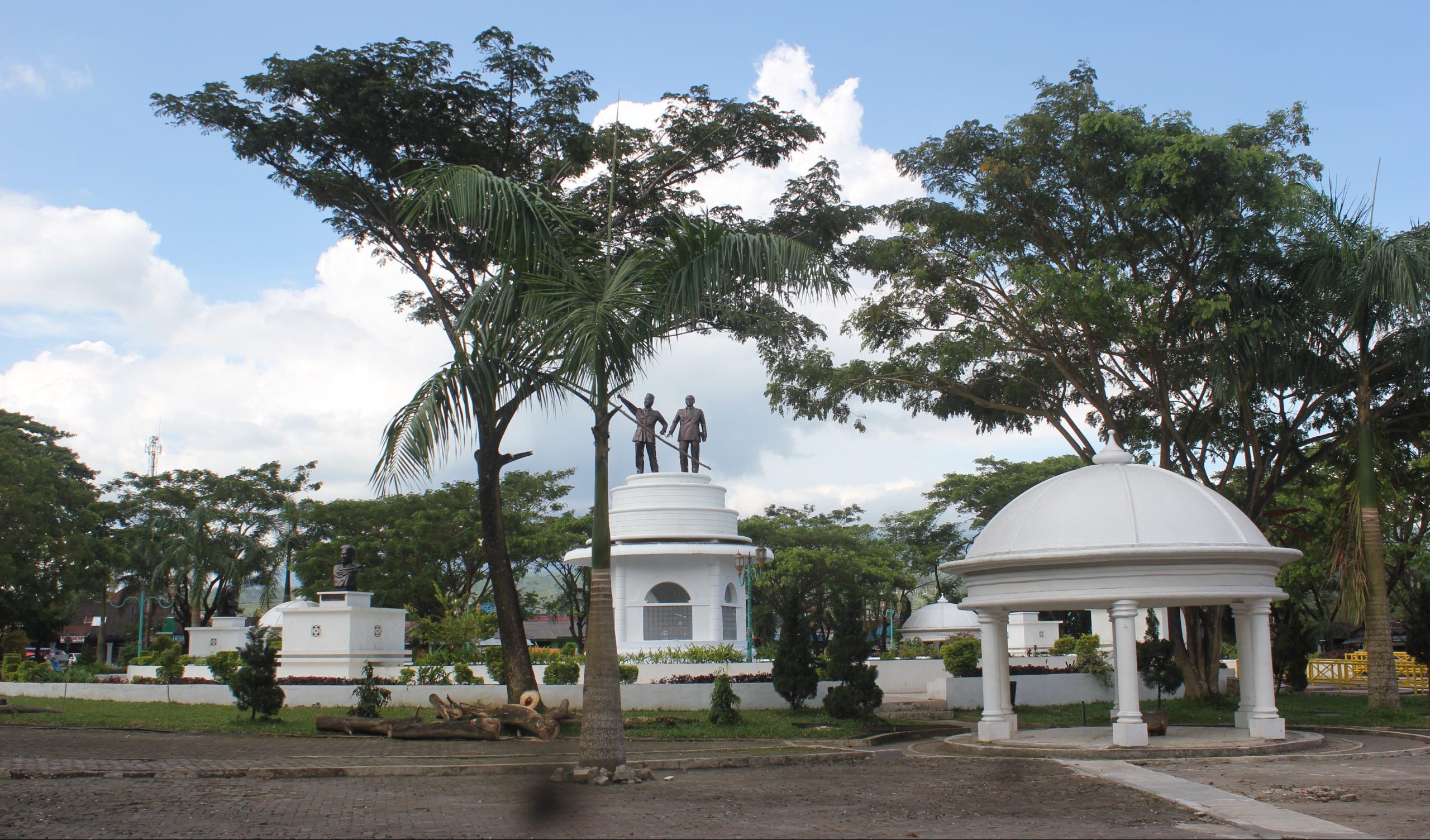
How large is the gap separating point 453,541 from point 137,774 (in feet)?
98.0

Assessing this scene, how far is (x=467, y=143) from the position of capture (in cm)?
2083

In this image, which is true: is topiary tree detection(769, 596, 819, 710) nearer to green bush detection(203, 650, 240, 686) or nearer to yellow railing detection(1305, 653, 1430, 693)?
green bush detection(203, 650, 240, 686)

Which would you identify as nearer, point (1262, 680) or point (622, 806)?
point (622, 806)

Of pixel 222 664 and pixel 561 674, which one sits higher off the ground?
pixel 222 664

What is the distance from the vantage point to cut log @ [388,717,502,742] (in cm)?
1667

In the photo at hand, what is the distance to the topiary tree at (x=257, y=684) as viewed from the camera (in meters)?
19.1

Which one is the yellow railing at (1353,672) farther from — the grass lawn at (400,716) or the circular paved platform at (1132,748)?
the grass lawn at (400,716)

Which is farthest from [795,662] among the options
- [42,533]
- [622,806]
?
[42,533]

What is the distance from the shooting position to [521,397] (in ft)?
53.4

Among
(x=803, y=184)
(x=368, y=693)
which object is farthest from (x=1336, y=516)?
(x=368, y=693)

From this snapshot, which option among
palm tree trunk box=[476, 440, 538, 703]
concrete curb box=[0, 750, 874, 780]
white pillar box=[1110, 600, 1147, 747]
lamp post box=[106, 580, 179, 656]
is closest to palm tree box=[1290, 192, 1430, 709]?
white pillar box=[1110, 600, 1147, 747]

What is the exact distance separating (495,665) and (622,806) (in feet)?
44.4

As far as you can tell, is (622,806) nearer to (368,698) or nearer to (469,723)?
(469,723)

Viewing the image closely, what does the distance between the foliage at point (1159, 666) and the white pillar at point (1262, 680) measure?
6776 millimetres
